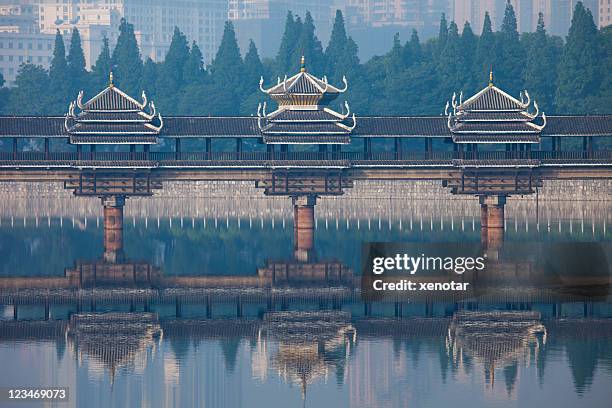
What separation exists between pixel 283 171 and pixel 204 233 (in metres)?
12.8

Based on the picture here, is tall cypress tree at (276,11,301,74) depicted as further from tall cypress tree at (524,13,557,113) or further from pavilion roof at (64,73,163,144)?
pavilion roof at (64,73,163,144)

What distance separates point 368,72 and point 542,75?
1915 cm

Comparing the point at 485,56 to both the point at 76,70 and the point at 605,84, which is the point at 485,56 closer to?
the point at 605,84

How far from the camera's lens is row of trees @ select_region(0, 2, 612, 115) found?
452 feet

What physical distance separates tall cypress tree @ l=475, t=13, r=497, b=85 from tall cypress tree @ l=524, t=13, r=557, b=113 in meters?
3.11

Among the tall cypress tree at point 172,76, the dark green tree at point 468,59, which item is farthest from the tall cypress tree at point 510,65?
the tall cypress tree at point 172,76

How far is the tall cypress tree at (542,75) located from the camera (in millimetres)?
139875

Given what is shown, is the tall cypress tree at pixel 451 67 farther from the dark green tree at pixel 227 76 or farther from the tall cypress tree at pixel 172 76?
the tall cypress tree at pixel 172 76

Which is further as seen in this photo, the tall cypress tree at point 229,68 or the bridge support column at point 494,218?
the tall cypress tree at point 229,68

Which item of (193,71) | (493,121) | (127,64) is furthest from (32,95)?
(493,121)

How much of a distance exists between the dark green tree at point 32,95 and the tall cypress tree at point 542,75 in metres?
40.0

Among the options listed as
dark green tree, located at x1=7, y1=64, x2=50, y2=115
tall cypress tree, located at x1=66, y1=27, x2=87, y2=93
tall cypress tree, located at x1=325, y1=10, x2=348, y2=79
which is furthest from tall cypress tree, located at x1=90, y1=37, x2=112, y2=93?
tall cypress tree, located at x1=325, y1=10, x2=348, y2=79

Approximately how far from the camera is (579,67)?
138 m

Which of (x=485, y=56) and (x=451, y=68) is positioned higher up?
(x=485, y=56)
